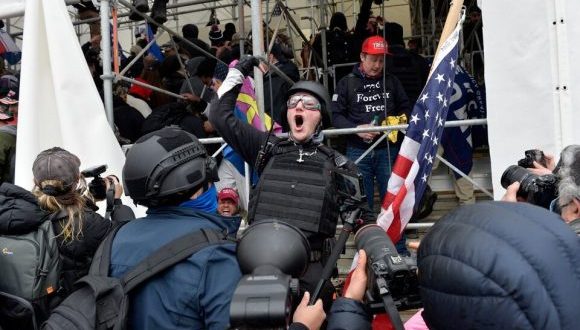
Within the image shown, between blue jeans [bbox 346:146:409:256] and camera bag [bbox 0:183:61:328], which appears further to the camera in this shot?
blue jeans [bbox 346:146:409:256]

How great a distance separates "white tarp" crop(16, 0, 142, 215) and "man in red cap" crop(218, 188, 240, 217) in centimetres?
98

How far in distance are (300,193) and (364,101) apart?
212cm

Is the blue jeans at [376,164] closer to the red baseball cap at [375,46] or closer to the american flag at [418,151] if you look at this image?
the red baseball cap at [375,46]

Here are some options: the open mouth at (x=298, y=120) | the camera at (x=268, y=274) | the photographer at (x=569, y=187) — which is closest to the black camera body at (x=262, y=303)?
the camera at (x=268, y=274)

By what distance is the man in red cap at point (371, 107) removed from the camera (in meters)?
4.41

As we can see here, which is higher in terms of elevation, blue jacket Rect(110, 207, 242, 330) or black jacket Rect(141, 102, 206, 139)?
black jacket Rect(141, 102, 206, 139)

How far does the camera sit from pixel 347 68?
653 centimetres

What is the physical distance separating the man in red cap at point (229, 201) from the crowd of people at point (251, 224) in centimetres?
15

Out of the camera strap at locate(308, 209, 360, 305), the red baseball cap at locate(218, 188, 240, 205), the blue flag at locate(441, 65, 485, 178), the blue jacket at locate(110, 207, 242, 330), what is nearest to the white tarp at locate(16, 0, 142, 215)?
the red baseball cap at locate(218, 188, 240, 205)

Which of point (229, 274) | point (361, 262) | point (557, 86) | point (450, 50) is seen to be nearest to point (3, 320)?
point (229, 274)

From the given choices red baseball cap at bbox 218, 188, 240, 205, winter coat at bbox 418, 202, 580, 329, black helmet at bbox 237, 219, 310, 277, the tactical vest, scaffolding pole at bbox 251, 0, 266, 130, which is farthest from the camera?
red baseball cap at bbox 218, 188, 240, 205

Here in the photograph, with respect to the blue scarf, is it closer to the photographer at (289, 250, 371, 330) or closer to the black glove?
the photographer at (289, 250, 371, 330)

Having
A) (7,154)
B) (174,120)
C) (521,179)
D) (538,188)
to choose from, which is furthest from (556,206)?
(7,154)

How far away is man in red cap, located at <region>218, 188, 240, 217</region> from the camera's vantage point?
4418 mm
